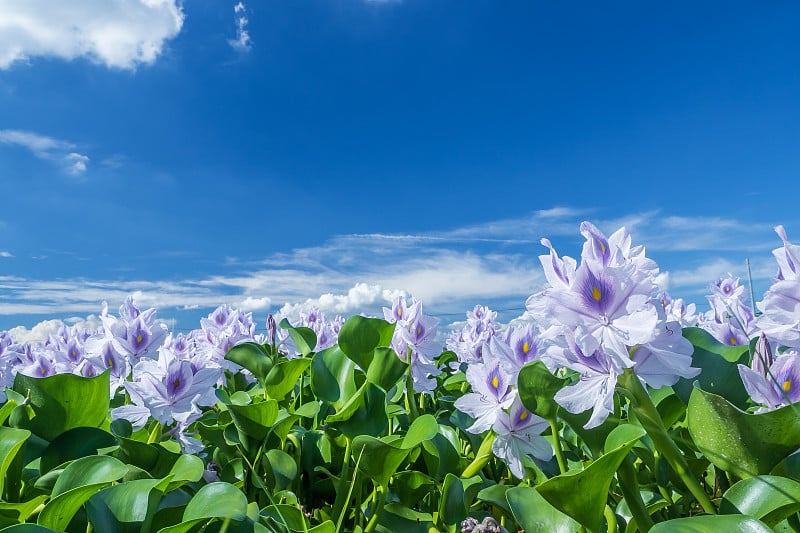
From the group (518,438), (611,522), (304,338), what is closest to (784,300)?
(611,522)

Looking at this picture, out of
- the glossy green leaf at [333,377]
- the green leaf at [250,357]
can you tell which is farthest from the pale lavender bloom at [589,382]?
the green leaf at [250,357]

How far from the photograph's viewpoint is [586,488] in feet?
3.50

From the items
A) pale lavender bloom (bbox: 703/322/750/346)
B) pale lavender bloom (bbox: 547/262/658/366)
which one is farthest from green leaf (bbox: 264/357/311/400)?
pale lavender bloom (bbox: 703/322/750/346)

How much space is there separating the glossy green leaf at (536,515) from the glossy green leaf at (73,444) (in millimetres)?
1056

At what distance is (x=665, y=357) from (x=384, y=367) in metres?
0.99

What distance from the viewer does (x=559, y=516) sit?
1.25 m

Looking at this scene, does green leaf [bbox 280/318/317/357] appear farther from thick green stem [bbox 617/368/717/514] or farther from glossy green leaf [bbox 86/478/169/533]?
thick green stem [bbox 617/368/717/514]

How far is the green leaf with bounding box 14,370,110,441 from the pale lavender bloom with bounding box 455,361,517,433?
96cm

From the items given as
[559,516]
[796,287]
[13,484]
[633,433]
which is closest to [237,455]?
[13,484]

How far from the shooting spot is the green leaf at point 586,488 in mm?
1017

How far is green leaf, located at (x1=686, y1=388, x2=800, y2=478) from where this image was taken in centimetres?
112

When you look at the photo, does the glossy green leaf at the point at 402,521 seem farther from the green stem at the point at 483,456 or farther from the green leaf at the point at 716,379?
the green leaf at the point at 716,379

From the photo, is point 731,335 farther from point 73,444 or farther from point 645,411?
point 73,444

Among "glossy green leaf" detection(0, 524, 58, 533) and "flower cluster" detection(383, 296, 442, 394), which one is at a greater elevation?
"flower cluster" detection(383, 296, 442, 394)
